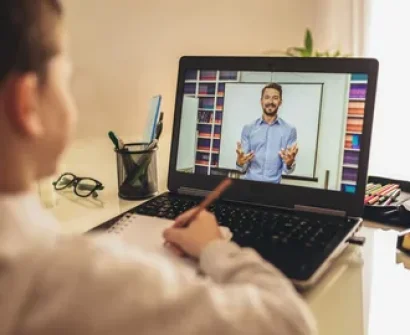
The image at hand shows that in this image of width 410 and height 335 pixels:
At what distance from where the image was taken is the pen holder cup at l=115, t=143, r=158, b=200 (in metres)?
1.15

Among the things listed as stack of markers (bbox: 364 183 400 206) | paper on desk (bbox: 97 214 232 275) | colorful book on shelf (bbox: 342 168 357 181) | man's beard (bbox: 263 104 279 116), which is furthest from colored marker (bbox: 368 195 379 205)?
paper on desk (bbox: 97 214 232 275)

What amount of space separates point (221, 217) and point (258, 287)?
1.19 feet

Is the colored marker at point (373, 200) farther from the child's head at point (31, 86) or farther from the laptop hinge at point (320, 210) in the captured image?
the child's head at point (31, 86)

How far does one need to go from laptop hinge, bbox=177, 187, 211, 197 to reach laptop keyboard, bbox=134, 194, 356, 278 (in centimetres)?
2

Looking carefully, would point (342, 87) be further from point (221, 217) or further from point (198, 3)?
point (198, 3)

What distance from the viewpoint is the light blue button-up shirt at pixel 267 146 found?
3.27 feet

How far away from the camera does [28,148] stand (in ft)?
1.55

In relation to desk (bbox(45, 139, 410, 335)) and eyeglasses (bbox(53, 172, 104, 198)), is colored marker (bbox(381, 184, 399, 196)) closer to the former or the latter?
desk (bbox(45, 139, 410, 335))

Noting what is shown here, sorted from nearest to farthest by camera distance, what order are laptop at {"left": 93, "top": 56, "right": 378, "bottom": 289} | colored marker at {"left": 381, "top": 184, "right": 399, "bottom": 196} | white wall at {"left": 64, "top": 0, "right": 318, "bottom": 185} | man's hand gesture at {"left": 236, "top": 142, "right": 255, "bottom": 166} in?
laptop at {"left": 93, "top": 56, "right": 378, "bottom": 289} → man's hand gesture at {"left": 236, "top": 142, "right": 255, "bottom": 166} → colored marker at {"left": 381, "top": 184, "right": 399, "bottom": 196} → white wall at {"left": 64, "top": 0, "right": 318, "bottom": 185}

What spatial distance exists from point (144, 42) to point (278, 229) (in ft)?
2.36

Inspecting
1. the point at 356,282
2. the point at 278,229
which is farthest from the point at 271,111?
the point at 356,282

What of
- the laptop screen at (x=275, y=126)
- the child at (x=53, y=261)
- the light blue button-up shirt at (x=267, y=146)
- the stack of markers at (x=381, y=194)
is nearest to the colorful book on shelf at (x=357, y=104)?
the laptop screen at (x=275, y=126)

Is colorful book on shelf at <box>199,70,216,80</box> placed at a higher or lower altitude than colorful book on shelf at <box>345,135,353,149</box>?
higher

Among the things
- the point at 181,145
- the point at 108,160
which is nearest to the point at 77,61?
the point at 108,160
